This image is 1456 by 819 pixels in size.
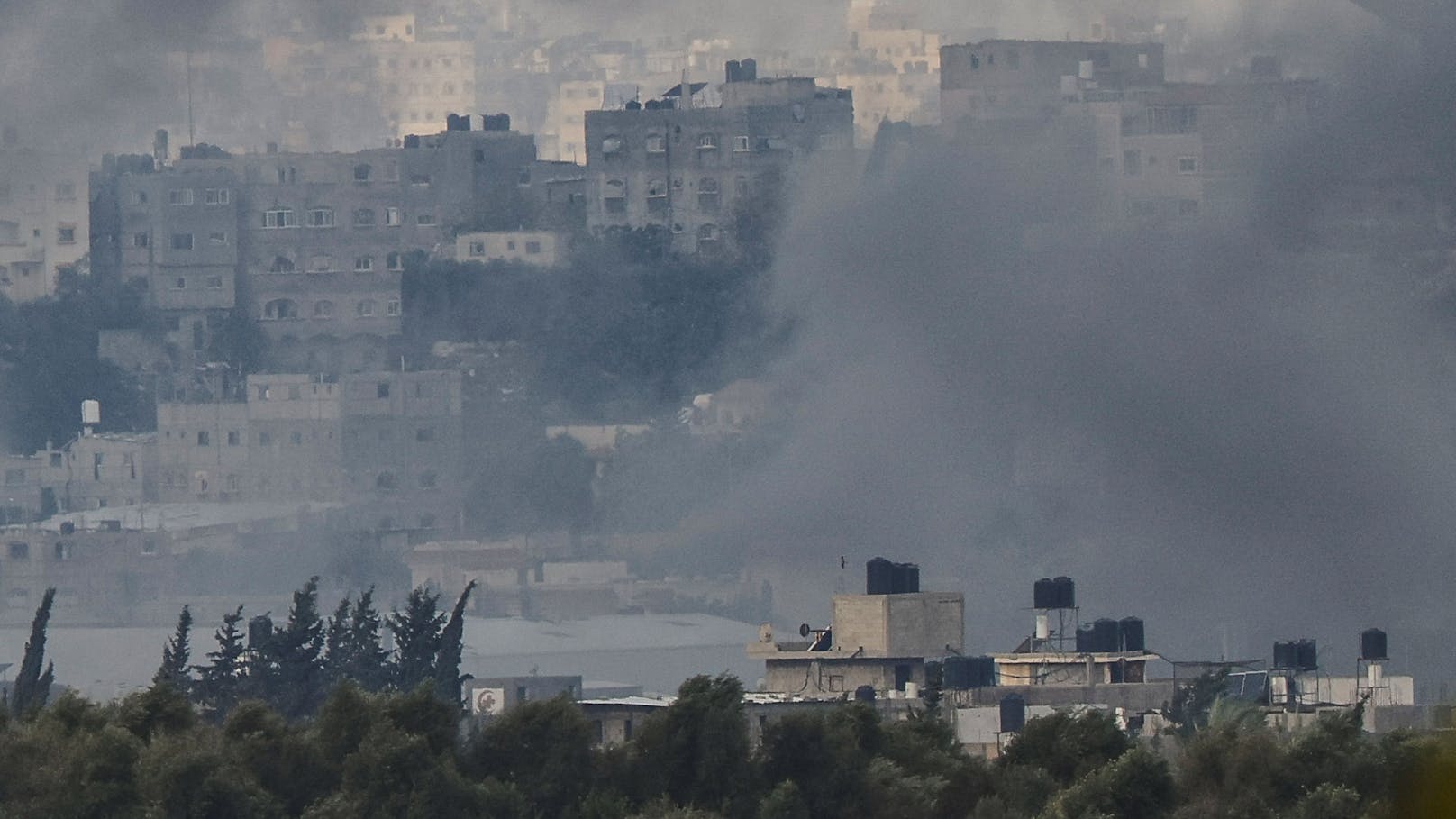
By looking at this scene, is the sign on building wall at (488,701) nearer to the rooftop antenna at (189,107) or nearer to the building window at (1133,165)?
the building window at (1133,165)

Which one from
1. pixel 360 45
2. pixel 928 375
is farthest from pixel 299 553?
pixel 360 45

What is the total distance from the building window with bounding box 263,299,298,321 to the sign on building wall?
176 ft

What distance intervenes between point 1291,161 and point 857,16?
3343cm

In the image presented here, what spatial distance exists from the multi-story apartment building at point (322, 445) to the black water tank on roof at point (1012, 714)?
5684 cm

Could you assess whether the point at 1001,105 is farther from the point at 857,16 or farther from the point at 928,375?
the point at 857,16

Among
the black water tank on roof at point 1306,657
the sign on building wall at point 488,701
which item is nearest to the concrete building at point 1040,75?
the sign on building wall at point 488,701

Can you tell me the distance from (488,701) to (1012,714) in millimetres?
9808

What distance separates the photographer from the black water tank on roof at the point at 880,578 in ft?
177

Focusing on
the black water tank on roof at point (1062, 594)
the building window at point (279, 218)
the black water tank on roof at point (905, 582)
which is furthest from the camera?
the building window at point (279, 218)

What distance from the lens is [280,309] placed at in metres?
117

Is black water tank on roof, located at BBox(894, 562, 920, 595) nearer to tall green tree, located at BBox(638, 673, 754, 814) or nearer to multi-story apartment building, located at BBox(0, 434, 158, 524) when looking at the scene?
tall green tree, located at BBox(638, 673, 754, 814)

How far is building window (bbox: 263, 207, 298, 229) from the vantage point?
118000mm

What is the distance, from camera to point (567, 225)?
11719cm

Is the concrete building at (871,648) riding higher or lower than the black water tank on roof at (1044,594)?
lower
